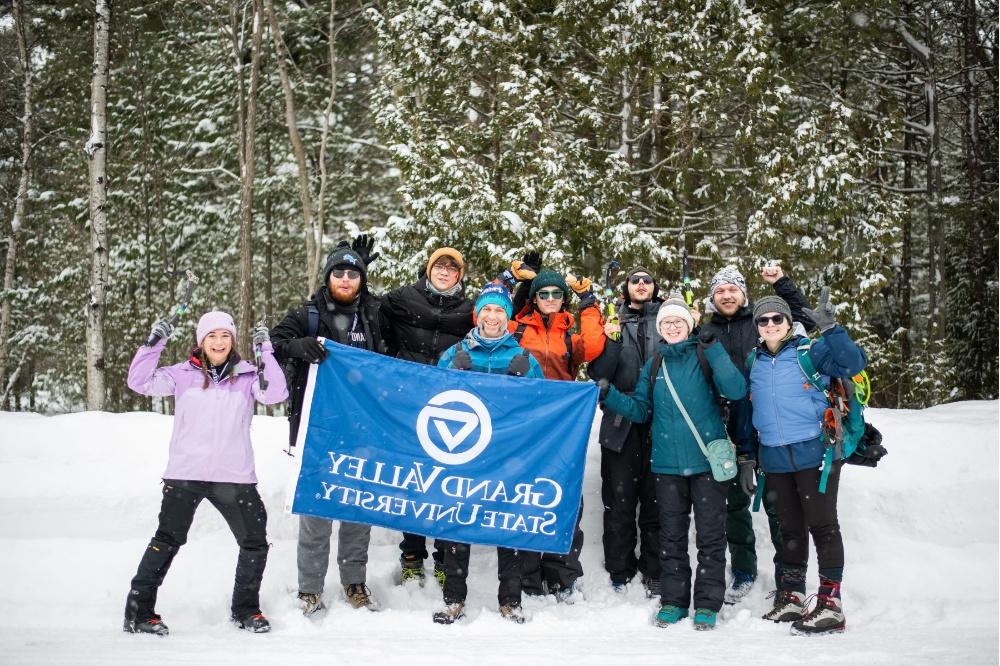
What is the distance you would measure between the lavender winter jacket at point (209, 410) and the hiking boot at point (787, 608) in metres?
3.38

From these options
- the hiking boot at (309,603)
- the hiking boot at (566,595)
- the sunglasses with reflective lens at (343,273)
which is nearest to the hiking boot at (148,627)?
the hiking boot at (309,603)

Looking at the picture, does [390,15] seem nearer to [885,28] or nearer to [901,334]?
[885,28]

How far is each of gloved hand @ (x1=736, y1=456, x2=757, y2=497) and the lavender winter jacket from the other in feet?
9.80

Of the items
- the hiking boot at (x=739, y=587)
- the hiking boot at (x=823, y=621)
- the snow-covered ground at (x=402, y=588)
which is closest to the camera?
the snow-covered ground at (x=402, y=588)

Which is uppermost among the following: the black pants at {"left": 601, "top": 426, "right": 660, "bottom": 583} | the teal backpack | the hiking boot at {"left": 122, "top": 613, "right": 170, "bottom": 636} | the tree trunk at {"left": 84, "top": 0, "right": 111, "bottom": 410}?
the tree trunk at {"left": 84, "top": 0, "right": 111, "bottom": 410}

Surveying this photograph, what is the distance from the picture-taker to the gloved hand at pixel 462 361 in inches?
199

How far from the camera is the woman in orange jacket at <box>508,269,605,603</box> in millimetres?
5289

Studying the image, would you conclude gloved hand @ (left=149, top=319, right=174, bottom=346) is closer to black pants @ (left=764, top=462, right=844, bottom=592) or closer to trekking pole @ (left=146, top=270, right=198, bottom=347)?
trekking pole @ (left=146, top=270, right=198, bottom=347)

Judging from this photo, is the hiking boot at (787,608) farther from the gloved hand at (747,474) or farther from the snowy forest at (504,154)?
the snowy forest at (504,154)

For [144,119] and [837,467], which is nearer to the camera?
[837,467]

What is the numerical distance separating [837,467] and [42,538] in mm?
5646

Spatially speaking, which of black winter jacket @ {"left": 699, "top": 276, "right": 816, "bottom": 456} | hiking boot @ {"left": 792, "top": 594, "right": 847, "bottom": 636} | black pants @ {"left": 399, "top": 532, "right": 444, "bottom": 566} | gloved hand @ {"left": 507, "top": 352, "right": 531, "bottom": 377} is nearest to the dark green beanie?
gloved hand @ {"left": 507, "top": 352, "right": 531, "bottom": 377}

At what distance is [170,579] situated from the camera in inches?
204

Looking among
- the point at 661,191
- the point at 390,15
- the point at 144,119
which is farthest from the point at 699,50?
the point at 144,119
